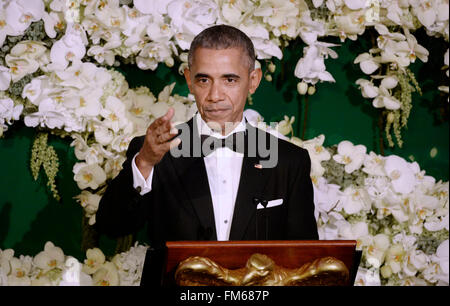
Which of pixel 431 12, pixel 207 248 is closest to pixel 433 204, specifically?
pixel 431 12

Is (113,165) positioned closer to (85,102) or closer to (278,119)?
(85,102)

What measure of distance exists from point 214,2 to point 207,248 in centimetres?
137

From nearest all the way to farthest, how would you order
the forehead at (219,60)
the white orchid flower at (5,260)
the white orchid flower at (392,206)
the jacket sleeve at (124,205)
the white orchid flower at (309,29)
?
the jacket sleeve at (124,205)
the forehead at (219,60)
the white orchid flower at (5,260)
the white orchid flower at (309,29)
the white orchid flower at (392,206)

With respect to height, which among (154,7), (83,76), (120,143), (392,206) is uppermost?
(154,7)

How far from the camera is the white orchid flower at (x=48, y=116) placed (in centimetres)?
260

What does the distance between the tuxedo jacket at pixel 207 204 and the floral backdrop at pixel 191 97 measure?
1.27ft

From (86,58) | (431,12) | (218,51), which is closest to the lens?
(218,51)

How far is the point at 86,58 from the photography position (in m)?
2.70

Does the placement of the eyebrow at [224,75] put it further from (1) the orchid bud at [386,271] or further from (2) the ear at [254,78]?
(1) the orchid bud at [386,271]

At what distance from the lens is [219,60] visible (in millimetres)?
2291

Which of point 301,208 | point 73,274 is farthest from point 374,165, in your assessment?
point 73,274

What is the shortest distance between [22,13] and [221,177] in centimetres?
122

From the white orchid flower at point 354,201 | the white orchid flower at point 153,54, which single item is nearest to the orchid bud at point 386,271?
the white orchid flower at point 354,201
